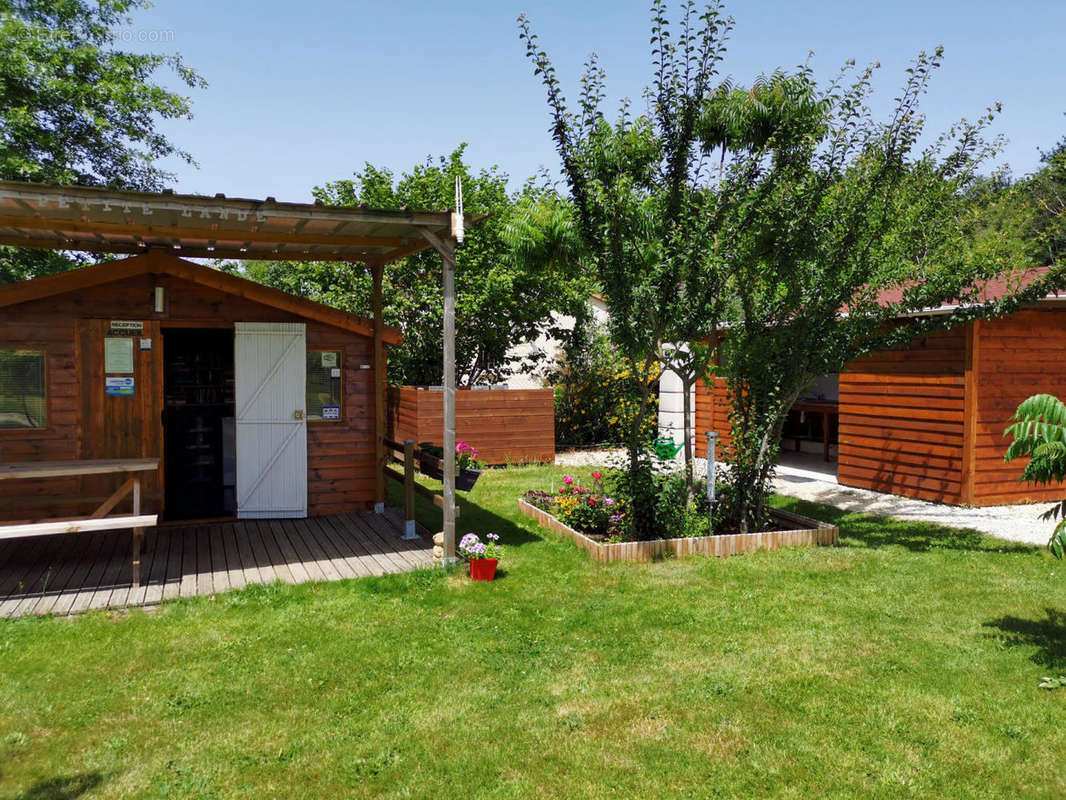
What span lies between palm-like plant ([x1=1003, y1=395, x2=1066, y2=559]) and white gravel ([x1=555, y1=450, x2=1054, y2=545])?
13.7 feet

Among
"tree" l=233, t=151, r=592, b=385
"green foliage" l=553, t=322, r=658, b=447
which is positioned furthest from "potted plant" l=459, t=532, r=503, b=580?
"green foliage" l=553, t=322, r=658, b=447

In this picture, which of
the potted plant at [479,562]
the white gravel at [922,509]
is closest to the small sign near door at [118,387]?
the potted plant at [479,562]

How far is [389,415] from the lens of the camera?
15578mm

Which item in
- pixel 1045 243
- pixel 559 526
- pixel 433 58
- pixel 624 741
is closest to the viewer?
pixel 624 741

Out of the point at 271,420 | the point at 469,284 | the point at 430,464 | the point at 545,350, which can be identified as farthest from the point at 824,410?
the point at 271,420

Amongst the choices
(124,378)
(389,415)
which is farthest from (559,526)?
(389,415)

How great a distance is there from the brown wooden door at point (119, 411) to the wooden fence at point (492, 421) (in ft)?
19.8

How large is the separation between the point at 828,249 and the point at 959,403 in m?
3.67

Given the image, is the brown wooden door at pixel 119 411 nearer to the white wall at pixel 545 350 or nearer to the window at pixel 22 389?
the window at pixel 22 389

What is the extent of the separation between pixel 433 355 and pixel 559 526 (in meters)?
8.89

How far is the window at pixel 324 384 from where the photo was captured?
8.70 m

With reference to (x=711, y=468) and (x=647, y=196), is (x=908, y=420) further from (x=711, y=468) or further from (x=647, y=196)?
(x=647, y=196)

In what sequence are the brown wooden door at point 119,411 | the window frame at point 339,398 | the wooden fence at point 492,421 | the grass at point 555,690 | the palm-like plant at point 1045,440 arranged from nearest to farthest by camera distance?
the grass at point 555,690 → the palm-like plant at point 1045,440 → the brown wooden door at point 119,411 → the window frame at point 339,398 → the wooden fence at point 492,421

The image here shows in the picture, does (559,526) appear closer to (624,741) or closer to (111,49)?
(624,741)
